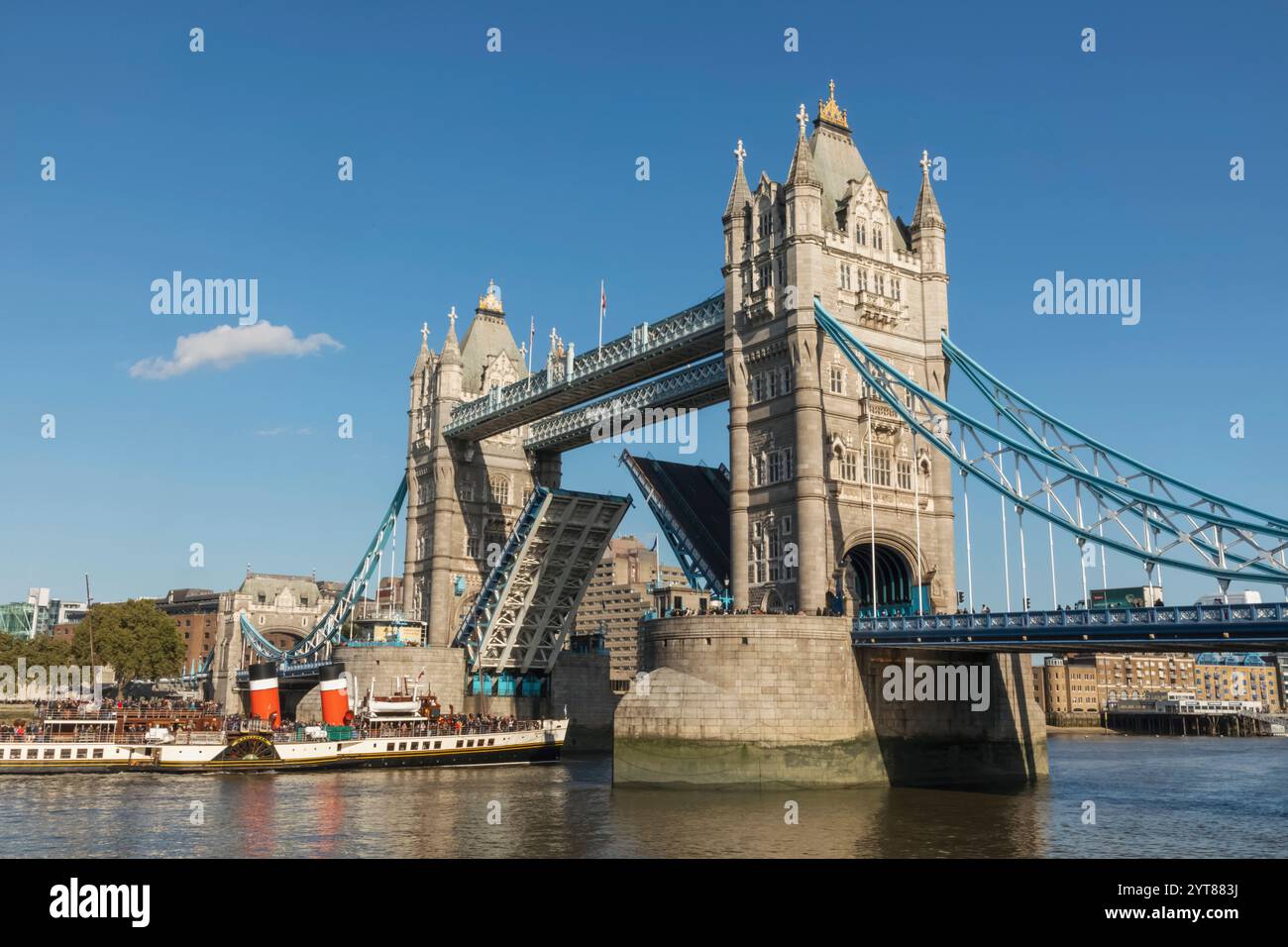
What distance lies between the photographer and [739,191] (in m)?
56.8

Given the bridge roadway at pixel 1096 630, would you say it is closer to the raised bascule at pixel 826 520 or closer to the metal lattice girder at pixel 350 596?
the raised bascule at pixel 826 520

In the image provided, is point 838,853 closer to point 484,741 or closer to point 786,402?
point 786,402

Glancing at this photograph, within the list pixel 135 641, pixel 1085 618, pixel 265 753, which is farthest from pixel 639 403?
pixel 135 641

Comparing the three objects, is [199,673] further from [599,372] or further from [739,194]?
[739,194]

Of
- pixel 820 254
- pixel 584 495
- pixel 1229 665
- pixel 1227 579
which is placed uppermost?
pixel 820 254

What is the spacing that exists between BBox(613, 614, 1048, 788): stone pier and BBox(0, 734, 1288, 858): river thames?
3.96 ft

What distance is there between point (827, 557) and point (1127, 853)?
A: 21.9 m

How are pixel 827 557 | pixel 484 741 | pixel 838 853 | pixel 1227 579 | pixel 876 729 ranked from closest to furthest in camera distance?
pixel 838 853 → pixel 1227 579 → pixel 876 729 → pixel 827 557 → pixel 484 741

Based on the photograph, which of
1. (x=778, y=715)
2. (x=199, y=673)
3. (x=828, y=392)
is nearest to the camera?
(x=778, y=715)

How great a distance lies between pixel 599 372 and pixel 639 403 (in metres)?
3.04

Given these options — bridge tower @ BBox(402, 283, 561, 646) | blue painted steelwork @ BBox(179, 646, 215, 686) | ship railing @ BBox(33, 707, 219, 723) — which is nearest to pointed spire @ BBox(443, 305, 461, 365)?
bridge tower @ BBox(402, 283, 561, 646)

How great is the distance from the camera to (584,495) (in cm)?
6988
